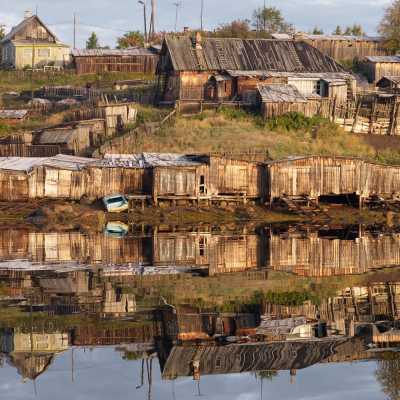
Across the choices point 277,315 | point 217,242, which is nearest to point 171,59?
point 217,242

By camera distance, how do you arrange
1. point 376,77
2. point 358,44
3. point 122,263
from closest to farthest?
point 122,263
point 376,77
point 358,44

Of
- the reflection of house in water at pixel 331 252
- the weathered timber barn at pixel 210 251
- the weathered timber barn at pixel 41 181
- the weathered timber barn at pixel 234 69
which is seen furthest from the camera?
the weathered timber barn at pixel 234 69

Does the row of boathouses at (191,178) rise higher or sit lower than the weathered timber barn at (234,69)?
lower

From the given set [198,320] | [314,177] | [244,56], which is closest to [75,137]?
[314,177]

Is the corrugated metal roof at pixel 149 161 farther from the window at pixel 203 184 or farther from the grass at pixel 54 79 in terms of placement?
the grass at pixel 54 79

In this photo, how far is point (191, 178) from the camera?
51.5 meters

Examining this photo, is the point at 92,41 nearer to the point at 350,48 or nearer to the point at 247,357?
the point at 350,48

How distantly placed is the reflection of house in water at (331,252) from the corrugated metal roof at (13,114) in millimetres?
24189

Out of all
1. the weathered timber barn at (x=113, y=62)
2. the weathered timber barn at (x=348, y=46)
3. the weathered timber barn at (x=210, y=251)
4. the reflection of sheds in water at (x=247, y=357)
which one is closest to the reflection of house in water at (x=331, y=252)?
the weathered timber barn at (x=210, y=251)

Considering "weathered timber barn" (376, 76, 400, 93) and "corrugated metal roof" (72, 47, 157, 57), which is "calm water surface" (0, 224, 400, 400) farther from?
"corrugated metal roof" (72, 47, 157, 57)

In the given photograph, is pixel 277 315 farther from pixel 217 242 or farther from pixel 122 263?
pixel 217 242

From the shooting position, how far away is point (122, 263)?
34.6 metres

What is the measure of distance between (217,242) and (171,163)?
1136 cm

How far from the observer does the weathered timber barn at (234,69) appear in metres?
66.1
